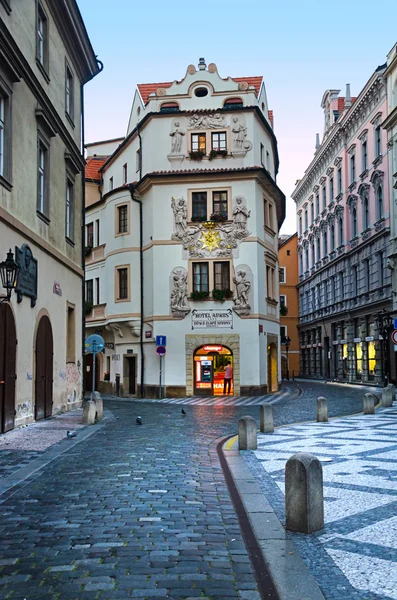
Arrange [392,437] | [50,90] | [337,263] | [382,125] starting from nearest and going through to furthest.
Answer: [392,437] → [50,90] → [382,125] → [337,263]

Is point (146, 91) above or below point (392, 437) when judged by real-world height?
above

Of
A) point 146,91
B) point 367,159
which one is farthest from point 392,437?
point 367,159

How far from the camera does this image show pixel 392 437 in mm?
13703

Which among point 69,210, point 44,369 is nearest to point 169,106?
point 69,210

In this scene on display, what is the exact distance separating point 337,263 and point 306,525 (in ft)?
151

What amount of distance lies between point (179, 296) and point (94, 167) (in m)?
16.1

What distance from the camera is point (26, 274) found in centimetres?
1608

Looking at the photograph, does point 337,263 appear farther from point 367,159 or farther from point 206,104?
point 206,104

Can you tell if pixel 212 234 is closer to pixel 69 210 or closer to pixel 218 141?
pixel 218 141

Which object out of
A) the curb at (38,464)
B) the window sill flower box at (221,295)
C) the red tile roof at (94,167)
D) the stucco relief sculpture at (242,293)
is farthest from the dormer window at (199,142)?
the curb at (38,464)

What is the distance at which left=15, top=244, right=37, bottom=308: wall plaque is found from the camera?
15.4 m

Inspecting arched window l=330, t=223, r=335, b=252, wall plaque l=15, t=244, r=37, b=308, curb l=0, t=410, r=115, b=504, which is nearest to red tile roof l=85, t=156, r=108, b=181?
arched window l=330, t=223, r=335, b=252

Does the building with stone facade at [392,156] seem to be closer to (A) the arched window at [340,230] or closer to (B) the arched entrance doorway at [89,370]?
(A) the arched window at [340,230]

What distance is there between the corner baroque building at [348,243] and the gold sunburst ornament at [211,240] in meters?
12.2
